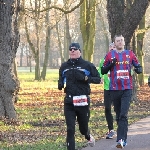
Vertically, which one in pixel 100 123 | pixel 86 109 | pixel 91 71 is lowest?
pixel 100 123

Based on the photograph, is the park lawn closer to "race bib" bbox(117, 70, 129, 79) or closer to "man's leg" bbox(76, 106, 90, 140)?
"man's leg" bbox(76, 106, 90, 140)

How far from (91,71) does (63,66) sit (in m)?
0.47

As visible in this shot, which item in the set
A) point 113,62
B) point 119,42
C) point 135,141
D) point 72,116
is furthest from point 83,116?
point 135,141

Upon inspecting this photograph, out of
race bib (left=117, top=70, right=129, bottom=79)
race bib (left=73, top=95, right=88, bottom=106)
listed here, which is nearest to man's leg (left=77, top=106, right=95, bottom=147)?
race bib (left=73, top=95, right=88, bottom=106)

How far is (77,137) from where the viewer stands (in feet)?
31.8

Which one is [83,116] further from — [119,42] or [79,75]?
[119,42]

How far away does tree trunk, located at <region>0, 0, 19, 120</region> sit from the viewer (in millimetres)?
11477

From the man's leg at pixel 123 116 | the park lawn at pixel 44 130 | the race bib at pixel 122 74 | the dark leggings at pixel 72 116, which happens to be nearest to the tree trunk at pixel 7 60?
the park lawn at pixel 44 130

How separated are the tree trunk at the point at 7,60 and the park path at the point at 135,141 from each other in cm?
319

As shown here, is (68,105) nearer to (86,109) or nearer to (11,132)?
(86,109)

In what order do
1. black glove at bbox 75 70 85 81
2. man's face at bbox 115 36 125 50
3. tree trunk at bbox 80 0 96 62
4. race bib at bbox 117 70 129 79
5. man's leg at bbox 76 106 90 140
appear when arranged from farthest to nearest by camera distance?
tree trunk at bbox 80 0 96 62
race bib at bbox 117 70 129 79
man's face at bbox 115 36 125 50
man's leg at bbox 76 106 90 140
black glove at bbox 75 70 85 81

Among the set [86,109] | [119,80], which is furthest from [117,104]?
[86,109]

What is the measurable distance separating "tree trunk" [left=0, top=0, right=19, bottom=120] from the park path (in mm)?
3192

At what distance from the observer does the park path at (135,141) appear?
26.8 ft
